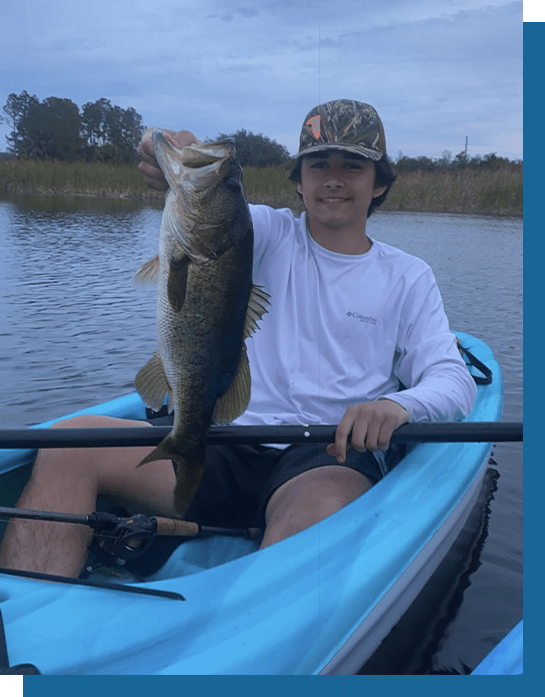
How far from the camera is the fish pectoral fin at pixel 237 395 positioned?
70.6 inches

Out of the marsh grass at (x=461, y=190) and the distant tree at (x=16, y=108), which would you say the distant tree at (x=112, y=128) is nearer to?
the distant tree at (x=16, y=108)

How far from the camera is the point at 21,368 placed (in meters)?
5.76

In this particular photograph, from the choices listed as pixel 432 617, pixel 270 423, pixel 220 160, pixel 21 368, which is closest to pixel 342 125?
pixel 220 160

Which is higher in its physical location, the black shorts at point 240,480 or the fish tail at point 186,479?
the fish tail at point 186,479

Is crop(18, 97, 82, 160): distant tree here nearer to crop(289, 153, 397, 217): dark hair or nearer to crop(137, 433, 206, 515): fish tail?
crop(289, 153, 397, 217): dark hair

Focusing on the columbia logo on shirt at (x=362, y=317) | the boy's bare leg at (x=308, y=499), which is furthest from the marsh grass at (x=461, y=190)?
the boy's bare leg at (x=308, y=499)

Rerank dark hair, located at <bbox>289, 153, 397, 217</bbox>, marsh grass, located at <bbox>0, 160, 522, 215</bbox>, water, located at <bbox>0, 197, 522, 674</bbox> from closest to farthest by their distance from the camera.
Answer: marsh grass, located at <bbox>0, 160, 522, 215</bbox> → dark hair, located at <bbox>289, 153, 397, 217</bbox> → water, located at <bbox>0, 197, 522, 674</bbox>

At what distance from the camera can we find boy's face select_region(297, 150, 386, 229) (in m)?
2.25

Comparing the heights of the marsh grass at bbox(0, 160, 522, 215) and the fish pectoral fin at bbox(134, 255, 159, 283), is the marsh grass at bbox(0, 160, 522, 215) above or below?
above

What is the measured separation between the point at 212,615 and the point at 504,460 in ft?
9.97

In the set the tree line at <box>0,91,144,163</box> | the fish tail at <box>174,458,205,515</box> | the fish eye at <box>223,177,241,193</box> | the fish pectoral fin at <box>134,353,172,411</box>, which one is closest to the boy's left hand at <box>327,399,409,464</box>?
the fish tail at <box>174,458,205,515</box>

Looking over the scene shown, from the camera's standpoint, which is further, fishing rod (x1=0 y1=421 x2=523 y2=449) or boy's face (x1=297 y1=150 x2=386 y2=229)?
boy's face (x1=297 y1=150 x2=386 y2=229)

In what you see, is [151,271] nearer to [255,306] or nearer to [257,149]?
[255,306]

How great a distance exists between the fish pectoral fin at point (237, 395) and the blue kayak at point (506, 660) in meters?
0.89
